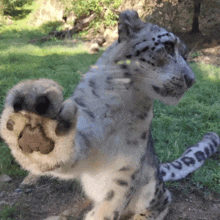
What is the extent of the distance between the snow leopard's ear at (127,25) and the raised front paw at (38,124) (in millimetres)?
639

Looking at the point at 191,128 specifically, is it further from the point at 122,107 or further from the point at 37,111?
the point at 37,111

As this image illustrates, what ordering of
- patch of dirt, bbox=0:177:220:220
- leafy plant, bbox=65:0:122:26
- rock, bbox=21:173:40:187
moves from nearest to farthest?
patch of dirt, bbox=0:177:220:220 < rock, bbox=21:173:40:187 < leafy plant, bbox=65:0:122:26

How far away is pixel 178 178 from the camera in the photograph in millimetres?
2725

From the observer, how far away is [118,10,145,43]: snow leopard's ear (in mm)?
1668

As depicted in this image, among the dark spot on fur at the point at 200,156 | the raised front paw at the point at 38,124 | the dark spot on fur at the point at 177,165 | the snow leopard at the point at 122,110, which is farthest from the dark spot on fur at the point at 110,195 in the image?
the dark spot on fur at the point at 200,156

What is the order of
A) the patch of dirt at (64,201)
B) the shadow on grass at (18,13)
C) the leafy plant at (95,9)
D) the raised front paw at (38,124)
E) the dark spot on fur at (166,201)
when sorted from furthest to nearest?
the shadow on grass at (18,13)
the leafy plant at (95,9)
the patch of dirt at (64,201)
the dark spot on fur at (166,201)
the raised front paw at (38,124)

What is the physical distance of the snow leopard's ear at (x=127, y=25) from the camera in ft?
5.47

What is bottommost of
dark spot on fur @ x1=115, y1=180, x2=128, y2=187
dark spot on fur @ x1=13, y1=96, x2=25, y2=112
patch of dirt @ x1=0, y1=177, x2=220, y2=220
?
patch of dirt @ x1=0, y1=177, x2=220, y2=220

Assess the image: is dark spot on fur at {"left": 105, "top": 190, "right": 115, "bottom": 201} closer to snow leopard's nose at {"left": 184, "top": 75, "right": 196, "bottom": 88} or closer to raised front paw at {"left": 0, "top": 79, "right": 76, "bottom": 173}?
raised front paw at {"left": 0, "top": 79, "right": 76, "bottom": 173}

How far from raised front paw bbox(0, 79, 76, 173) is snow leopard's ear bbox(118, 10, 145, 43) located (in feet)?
2.10

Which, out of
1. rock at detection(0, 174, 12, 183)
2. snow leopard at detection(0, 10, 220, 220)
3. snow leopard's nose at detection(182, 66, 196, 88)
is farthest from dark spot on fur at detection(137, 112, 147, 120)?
rock at detection(0, 174, 12, 183)

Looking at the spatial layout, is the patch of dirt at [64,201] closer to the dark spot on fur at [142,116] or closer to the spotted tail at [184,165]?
the spotted tail at [184,165]

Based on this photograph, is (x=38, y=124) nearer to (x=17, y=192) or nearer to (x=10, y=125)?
(x=10, y=125)

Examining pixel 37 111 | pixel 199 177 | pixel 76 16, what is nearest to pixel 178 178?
pixel 199 177
